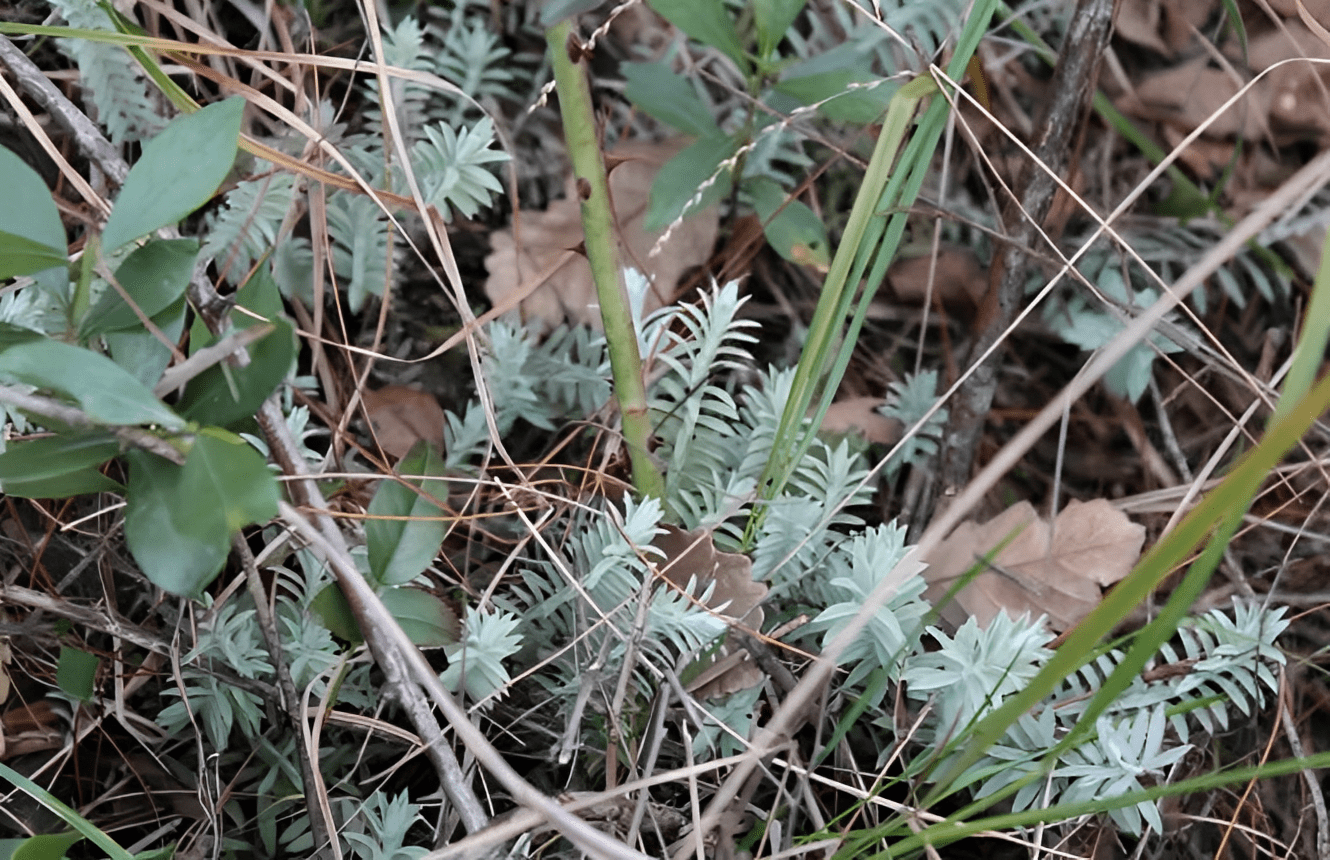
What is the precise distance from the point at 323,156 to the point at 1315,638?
1.21 meters

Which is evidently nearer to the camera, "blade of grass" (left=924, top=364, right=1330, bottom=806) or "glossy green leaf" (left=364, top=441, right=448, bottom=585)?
"blade of grass" (left=924, top=364, right=1330, bottom=806)

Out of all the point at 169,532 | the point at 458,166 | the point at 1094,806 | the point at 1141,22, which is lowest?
the point at 1094,806

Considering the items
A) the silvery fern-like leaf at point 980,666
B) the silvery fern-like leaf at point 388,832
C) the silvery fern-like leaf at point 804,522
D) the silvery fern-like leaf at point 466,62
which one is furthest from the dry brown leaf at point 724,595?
the silvery fern-like leaf at point 466,62

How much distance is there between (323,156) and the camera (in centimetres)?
101

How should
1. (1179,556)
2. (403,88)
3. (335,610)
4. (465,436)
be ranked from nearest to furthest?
(1179,556)
(335,610)
(465,436)
(403,88)

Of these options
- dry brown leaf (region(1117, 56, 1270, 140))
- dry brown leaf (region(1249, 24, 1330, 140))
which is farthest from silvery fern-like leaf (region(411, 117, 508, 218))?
dry brown leaf (region(1249, 24, 1330, 140))

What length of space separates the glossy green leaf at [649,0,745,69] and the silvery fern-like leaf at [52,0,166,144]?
20.8 inches

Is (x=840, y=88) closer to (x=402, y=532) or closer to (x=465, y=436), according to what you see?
(x=465, y=436)

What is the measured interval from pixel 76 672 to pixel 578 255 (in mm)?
643

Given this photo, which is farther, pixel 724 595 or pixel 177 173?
pixel 724 595

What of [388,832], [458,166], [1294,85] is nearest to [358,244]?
[458,166]

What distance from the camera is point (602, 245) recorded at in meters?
0.81

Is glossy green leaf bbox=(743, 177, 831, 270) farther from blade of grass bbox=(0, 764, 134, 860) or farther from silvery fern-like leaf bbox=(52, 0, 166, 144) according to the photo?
blade of grass bbox=(0, 764, 134, 860)

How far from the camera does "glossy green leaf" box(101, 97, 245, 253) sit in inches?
22.4
